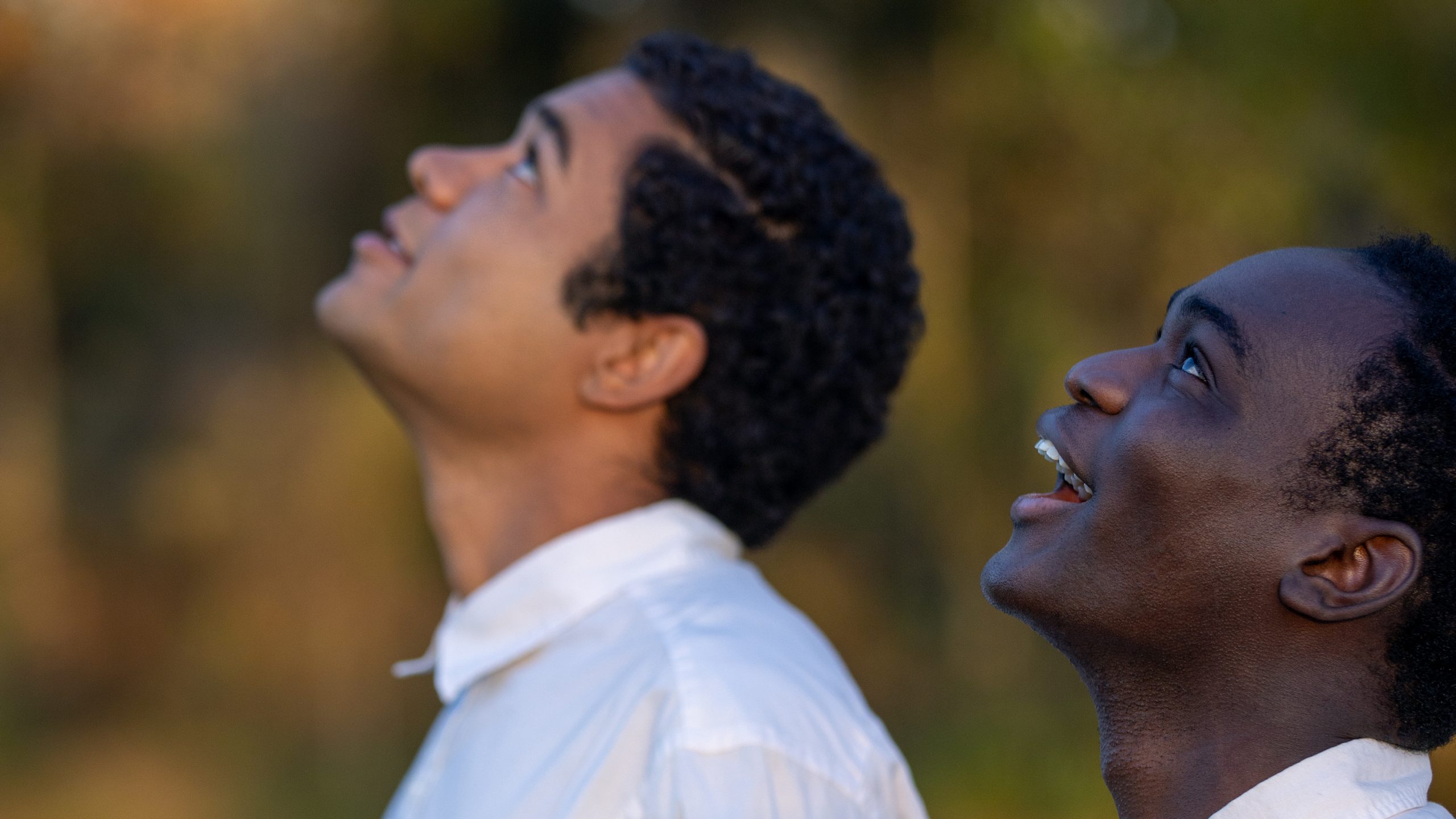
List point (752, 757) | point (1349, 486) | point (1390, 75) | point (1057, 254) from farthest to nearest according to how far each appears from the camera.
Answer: point (1057, 254) < point (1390, 75) < point (752, 757) < point (1349, 486)

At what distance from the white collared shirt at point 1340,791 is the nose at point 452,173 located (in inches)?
62.5

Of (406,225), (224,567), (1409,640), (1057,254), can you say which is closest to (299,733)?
(224,567)

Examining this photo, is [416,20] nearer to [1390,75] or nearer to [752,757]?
[1390,75]

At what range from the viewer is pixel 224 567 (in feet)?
22.3

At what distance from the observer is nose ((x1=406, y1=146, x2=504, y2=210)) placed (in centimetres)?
225

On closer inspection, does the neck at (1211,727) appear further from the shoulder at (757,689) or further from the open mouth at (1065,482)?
the shoulder at (757,689)

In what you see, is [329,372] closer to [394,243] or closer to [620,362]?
[394,243]

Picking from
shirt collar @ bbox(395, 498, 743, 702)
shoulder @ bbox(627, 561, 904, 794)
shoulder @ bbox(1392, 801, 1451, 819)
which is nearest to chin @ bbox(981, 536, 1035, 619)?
shoulder @ bbox(1392, 801, 1451, 819)

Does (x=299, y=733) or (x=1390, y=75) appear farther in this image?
(x=299, y=733)

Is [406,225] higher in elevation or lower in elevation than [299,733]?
higher

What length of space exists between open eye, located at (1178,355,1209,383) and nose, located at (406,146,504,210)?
1.34 metres

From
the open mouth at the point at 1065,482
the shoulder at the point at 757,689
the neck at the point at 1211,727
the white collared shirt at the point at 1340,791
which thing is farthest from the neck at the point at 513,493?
the white collared shirt at the point at 1340,791

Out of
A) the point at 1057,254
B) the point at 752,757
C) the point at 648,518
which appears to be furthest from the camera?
the point at 1057,254

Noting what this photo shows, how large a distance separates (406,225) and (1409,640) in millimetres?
1706
